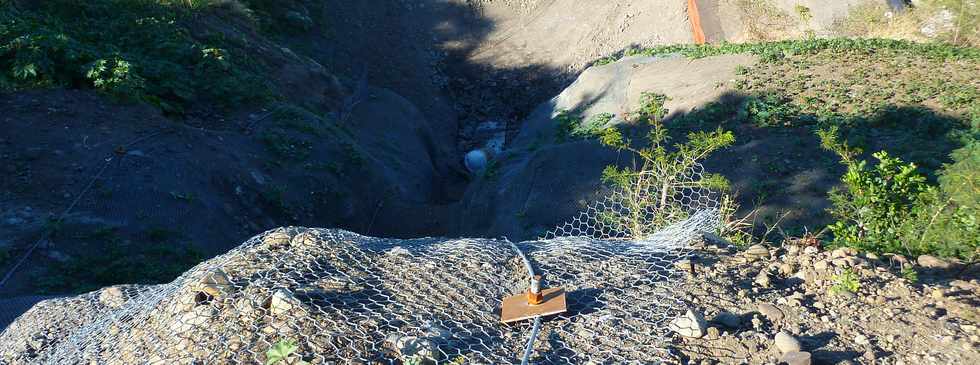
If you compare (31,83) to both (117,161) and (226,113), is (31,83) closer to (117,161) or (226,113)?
(117,161)

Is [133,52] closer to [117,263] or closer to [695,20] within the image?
[117,263]

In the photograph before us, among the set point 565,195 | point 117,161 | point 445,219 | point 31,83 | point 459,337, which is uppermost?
point 459,337

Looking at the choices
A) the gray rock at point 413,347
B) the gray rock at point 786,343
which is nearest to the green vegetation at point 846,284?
the gray rock at point 786,343

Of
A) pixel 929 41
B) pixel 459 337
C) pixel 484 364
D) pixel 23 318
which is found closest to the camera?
pixel 484 364

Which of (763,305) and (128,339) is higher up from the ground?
(763,305)

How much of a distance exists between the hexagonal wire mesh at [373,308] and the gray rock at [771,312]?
0.42 m

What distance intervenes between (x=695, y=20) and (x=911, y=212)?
1158 centimetres

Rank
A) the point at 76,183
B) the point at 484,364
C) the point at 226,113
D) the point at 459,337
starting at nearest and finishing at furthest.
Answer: the point at 484,364, the point at 459,337, the point at 76,183, the point at 226,113

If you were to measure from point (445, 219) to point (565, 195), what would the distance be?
2.25 metres

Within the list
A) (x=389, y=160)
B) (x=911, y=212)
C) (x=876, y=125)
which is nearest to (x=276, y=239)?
(x=911, y=212)

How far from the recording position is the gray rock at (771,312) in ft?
10.4

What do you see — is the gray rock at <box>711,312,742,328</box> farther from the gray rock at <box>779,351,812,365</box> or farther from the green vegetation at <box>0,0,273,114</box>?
the green vegetation at <box>0,0,273,114</box>

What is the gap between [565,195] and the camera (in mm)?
8547

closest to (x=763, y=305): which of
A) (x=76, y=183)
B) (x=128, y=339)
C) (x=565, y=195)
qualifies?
(x=128, y=339)
